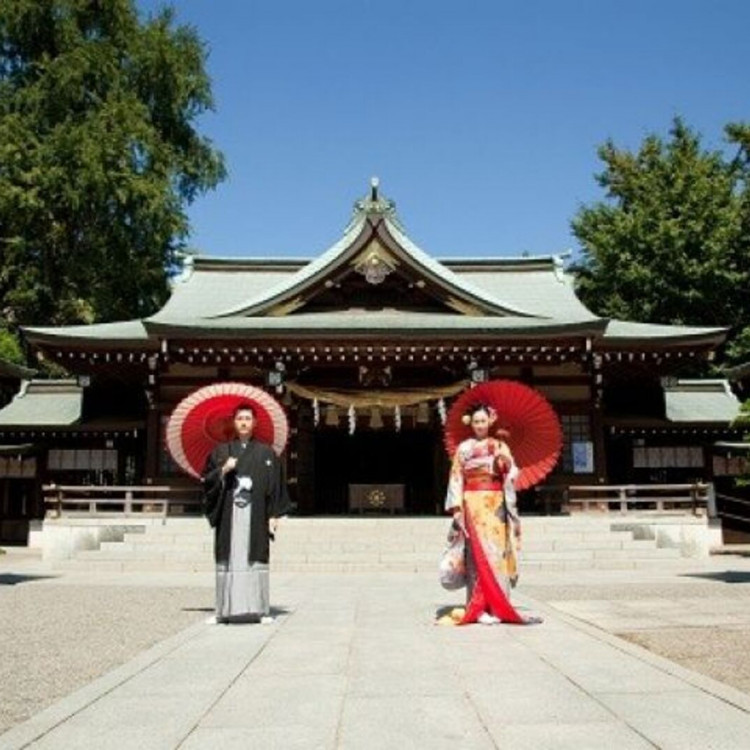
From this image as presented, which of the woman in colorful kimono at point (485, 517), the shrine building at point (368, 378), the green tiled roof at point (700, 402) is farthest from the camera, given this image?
the green tiled roof at point (700, 402)

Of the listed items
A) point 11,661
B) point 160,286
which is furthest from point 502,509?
point 160,286

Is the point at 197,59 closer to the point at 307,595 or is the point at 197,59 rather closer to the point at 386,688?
the point at 307,595

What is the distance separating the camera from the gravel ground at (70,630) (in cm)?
479

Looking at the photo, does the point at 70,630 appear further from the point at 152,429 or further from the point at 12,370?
the point at 12,370

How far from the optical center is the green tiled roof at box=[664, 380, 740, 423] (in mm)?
21547

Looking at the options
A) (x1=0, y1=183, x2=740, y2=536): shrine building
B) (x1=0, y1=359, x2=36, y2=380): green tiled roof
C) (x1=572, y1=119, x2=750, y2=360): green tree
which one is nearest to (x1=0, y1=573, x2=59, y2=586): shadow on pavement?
(x1=0, y1=183, x2=740, y2=536): shrine building

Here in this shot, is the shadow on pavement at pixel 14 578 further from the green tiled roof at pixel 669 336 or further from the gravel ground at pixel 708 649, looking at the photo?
the green tiled roof at pixel 669 336

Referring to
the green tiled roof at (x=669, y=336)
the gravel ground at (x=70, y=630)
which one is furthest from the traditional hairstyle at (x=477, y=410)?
the green tiled roof at (x=669, y=336)

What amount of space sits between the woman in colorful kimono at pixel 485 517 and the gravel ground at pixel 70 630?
258 centimetres

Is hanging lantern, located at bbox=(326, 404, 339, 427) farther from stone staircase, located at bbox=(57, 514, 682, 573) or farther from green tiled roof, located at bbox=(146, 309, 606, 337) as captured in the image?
stone staircase, located at bbox=(57, 514, 682, 573)

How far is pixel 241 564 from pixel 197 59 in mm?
28580

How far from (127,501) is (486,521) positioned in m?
12.1

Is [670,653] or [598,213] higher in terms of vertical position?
[598,213]

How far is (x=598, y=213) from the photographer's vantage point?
115 ft
